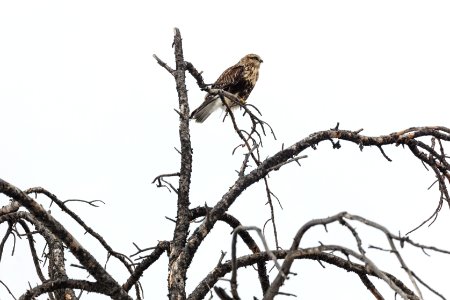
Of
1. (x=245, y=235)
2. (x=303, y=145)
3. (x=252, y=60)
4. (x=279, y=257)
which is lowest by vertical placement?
(x=279, y=257)

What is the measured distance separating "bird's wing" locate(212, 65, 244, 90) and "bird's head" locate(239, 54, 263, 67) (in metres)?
0.25

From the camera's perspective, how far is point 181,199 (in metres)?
5.53

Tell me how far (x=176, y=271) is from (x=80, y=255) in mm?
748

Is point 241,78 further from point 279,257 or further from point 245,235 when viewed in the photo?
point 279,257

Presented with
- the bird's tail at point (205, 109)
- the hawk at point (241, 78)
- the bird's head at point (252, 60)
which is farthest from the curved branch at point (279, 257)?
the bird's head at point (252, 60)

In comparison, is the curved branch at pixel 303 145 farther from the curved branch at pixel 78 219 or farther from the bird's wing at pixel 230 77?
Answer: the bird's wing at pixel 230 77

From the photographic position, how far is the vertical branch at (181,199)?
5.01m

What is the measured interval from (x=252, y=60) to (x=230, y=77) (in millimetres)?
694

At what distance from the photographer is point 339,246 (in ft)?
10.6

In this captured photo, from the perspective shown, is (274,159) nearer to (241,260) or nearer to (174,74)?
Result: (241,260)

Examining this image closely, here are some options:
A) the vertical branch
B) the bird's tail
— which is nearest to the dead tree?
the vertical branch

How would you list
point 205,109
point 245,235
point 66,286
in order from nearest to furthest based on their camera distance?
point 66,286 → point 245,235 → point 205,109

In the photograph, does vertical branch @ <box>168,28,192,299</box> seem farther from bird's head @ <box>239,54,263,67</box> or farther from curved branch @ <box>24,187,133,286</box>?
bird's head @ <box>239,54,263,67</box>

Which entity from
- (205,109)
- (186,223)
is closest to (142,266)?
(186,223)
